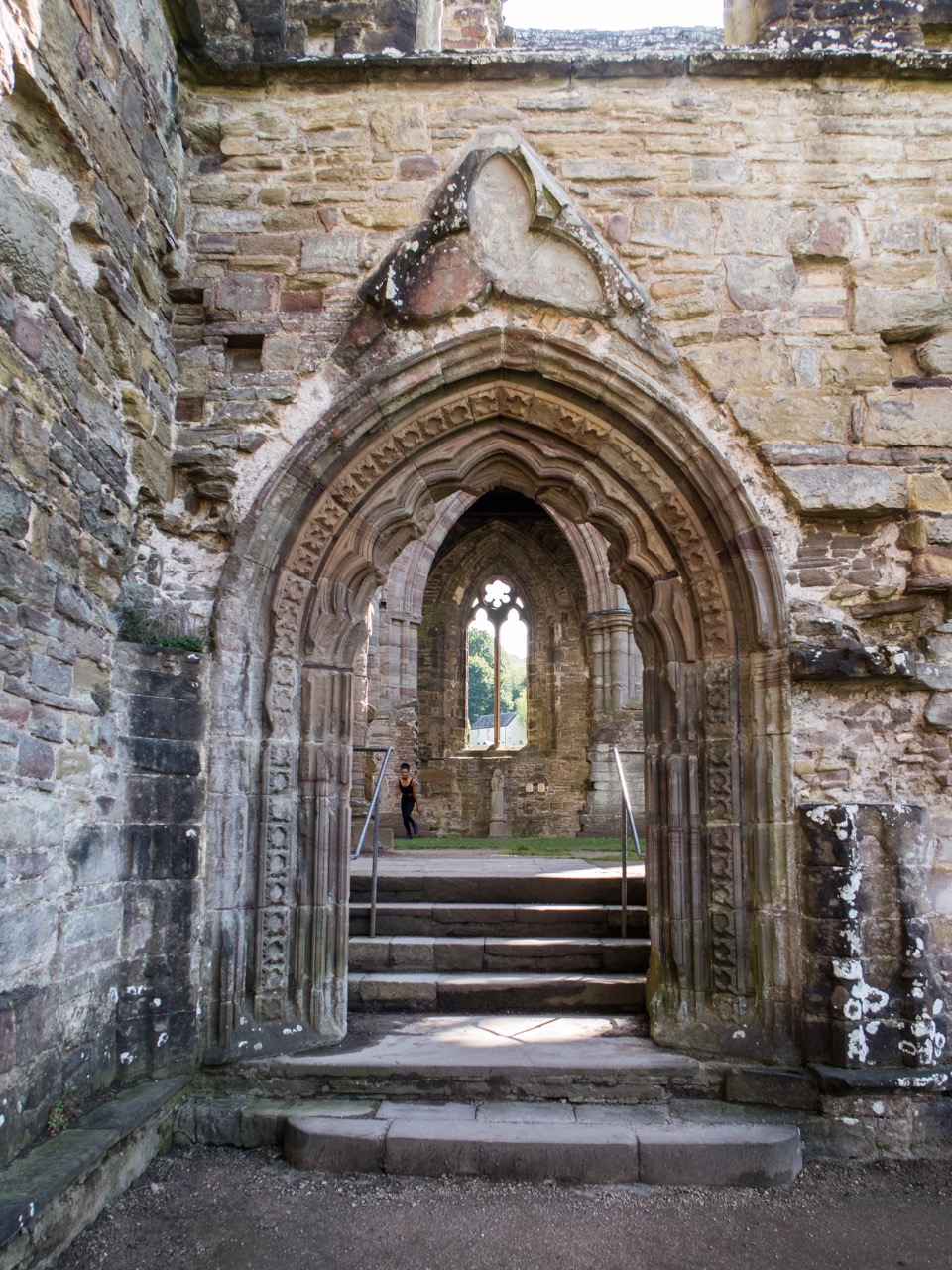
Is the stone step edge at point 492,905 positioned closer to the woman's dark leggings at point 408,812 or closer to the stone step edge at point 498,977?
the stone step edge at point 498,977

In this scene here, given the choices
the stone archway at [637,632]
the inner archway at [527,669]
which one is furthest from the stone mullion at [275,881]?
the inner archway at [527,669]

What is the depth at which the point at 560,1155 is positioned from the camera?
381 centimetres

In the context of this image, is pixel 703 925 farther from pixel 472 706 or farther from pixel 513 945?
pixel 472 706

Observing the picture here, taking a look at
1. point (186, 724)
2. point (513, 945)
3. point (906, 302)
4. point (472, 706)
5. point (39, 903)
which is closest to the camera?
point (39, 903)

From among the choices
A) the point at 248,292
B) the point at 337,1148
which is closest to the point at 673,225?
the point at 248,292

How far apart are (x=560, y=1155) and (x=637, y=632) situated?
8.38 feet

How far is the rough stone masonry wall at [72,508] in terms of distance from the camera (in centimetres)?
322

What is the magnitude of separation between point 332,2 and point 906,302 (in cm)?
364

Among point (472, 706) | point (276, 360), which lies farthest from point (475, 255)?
point (472, 706)

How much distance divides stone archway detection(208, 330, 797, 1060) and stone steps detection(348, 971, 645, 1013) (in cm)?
54

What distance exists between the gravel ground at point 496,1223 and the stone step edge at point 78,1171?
83mm

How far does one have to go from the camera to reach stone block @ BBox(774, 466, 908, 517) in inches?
185

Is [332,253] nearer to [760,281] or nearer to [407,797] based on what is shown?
[760,281]

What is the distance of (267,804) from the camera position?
4.64m
